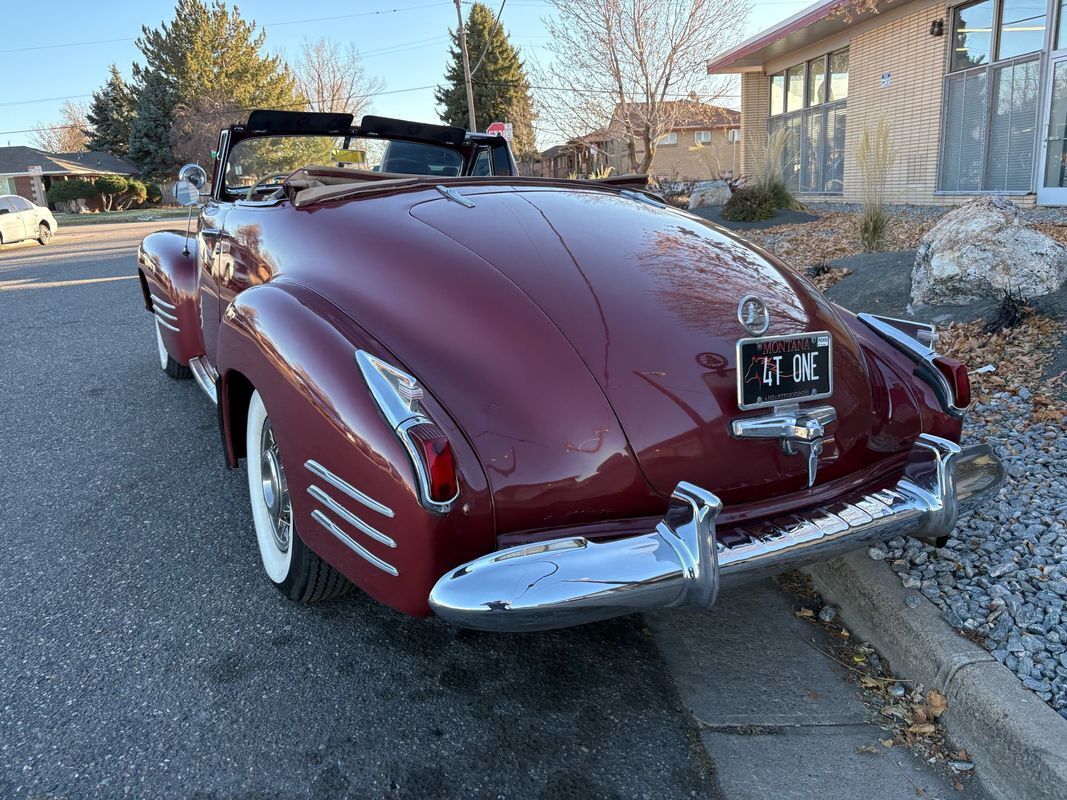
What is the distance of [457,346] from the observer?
1.97m

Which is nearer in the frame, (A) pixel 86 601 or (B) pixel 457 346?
(B) pixel 457 346

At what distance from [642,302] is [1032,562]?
1.61 metres

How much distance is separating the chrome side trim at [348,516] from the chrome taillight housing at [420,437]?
0.17 m

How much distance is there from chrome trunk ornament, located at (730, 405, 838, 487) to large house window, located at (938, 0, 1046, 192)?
35.9 ft

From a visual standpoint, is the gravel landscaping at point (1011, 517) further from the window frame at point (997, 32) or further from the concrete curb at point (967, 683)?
the window frame at point (997, 32)

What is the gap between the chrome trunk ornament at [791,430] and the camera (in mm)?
2008

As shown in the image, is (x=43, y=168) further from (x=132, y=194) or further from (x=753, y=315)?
(x=753, y=315)

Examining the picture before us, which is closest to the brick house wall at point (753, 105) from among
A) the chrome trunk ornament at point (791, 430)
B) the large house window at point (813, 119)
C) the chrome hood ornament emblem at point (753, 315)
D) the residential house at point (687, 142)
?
the large house window at point (813, 119)

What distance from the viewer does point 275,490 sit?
2529mm

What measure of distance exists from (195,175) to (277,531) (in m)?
2.46

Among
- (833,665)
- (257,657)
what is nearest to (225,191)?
(257,657)

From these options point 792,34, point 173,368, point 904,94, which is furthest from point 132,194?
point 173,368

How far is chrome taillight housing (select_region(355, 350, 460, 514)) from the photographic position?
1.69 m

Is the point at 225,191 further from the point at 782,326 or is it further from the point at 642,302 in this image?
the point at 782,326
